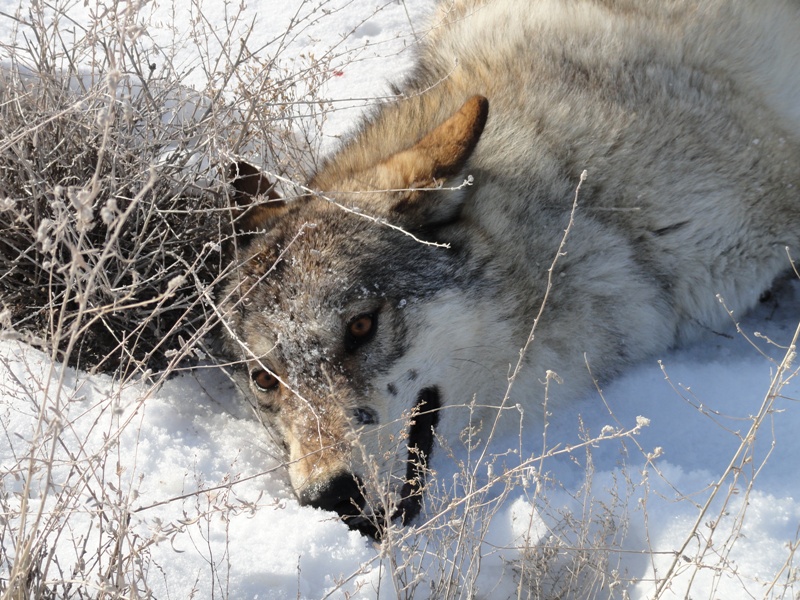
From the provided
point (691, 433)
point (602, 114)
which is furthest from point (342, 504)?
point (602, 114)

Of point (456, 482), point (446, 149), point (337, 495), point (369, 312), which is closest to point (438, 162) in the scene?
point (446, 149)

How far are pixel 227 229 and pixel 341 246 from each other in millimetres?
641

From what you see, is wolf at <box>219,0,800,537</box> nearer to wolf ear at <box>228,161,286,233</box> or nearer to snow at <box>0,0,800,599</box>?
wolf ear at <box>228,161,286,233</box>

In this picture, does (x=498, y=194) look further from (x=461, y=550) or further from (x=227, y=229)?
(x=461, y=550)

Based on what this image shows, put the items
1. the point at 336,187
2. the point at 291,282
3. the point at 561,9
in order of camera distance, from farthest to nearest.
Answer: the point at 561,9 < the point at 336,187 < the point at 291,282

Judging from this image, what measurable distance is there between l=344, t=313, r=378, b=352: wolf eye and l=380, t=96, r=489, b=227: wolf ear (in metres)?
0.47

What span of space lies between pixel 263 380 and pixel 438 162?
44.4 inches

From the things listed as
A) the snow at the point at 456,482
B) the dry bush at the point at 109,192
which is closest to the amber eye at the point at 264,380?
the snow at the point at 456,482

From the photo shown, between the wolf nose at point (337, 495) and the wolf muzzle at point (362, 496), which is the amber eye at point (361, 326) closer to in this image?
the wolf muzzle at point (362, 496)

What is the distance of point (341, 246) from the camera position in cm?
325

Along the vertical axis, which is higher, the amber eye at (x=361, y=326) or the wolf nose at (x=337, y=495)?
the amber eye at (x=361, y=326)

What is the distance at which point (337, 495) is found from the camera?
2.87 m

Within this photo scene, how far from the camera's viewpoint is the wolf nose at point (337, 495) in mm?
2861

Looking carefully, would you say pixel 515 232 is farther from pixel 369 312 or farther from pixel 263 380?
pixel 263 380
